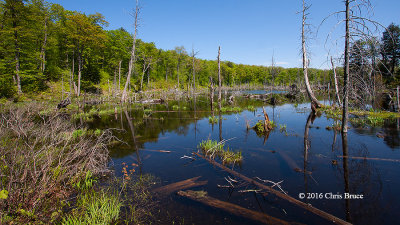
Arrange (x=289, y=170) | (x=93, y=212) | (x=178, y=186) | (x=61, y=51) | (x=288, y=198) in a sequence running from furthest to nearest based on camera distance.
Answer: (x=61, y=51) → (x=289, y=170) → (x=178, y=186) → (x=288, y=198) → (x=93, y=212)

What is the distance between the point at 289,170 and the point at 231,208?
333 centimetres

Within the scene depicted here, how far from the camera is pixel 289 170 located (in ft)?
21.7

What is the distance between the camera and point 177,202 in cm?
484

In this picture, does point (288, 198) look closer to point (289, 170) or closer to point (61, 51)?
point (289, 170)

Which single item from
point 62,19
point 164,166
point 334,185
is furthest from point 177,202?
point 62,19

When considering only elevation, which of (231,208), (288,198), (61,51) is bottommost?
(231,208)

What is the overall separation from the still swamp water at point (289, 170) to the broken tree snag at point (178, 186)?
8.6 inches

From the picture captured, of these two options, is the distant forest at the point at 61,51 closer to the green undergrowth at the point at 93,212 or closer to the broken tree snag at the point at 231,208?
the broken tree snag at the point at 231,208

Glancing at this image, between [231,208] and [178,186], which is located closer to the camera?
[231,208]

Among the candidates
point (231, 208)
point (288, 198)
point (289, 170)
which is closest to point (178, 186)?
point (231, 208)

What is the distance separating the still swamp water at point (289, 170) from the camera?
4324 mm

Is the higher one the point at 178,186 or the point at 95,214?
the point at 95,214

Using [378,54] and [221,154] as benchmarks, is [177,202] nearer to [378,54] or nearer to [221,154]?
[221,154]

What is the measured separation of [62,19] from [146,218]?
160 feet
